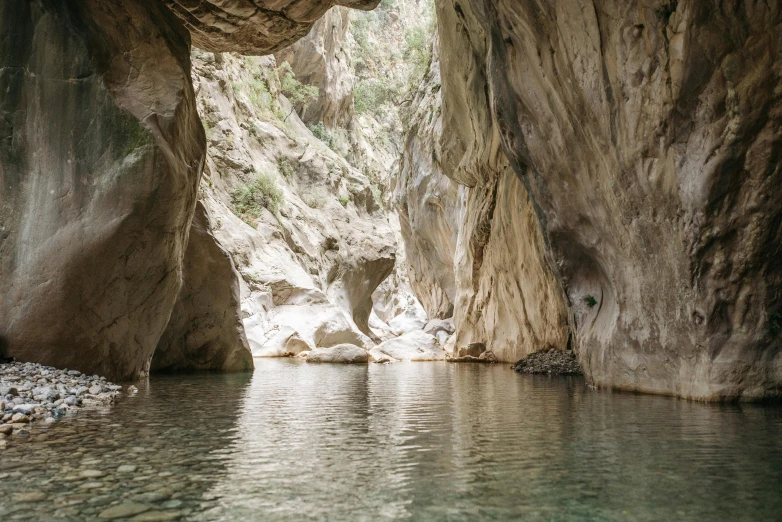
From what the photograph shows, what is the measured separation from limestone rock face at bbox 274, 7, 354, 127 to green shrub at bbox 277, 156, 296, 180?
7.82 m

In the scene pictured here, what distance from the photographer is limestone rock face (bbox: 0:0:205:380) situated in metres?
7.12

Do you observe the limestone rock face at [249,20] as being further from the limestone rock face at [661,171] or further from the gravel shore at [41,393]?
the gravel shore at [41,393]

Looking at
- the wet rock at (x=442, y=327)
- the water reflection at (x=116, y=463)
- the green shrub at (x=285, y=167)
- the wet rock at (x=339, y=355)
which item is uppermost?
the green shrub at (x=285, y=167)

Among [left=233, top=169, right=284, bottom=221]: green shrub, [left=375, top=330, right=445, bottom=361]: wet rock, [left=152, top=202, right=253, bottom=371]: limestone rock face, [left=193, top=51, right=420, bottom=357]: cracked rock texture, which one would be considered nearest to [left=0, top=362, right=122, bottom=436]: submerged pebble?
[left=152, top=202, right=253, bottom=371]: limestone rock face

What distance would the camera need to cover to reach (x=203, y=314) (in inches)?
464

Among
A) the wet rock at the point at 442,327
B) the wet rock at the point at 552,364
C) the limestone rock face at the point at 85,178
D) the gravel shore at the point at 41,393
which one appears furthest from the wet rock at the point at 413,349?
the gravel shore at the point at 41,393

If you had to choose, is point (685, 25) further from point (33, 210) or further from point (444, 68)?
point (444, 68)

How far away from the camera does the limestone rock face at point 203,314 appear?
37.4 feet

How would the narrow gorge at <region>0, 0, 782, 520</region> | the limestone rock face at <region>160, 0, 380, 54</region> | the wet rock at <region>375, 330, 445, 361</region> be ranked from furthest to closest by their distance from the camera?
the wet rock at <region>375, 330, 445, 361</region>, the limestone rock face at <region>160, 0, 380, 54</region>, the narrow gorge at <region>0, 0, 782, 520</region>

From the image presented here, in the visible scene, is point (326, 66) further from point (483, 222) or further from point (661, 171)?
point (661, 171)

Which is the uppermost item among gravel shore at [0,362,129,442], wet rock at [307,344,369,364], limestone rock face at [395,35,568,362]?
limestone rock face at [395,35,568,362]

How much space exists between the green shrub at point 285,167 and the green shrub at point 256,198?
3628 mm

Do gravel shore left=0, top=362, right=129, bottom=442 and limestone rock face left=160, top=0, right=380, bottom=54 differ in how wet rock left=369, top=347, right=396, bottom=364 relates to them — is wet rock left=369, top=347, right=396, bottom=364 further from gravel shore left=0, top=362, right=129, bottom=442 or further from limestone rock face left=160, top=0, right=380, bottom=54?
gravel shore left=0, top=362, right=129, bottom=442

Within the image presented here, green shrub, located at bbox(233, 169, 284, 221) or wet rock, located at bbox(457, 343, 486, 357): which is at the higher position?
green shrub, located at bbox(233, 169, 284, 221)
